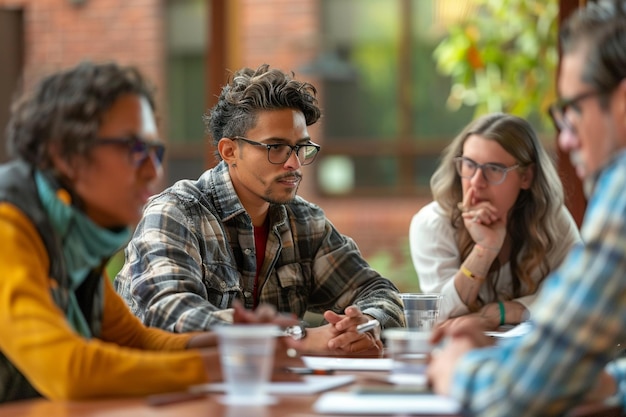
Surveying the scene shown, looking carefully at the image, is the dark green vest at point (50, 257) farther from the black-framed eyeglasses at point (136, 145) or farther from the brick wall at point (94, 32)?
the brick wall at point (94, 32)

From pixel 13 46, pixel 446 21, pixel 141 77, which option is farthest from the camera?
pixel 13 46

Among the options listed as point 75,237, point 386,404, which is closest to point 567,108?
point 386,404

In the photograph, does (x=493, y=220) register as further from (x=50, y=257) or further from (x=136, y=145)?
(x=50, y=257)

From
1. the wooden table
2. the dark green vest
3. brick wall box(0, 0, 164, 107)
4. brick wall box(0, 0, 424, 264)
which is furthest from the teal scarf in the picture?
brick wall box(0, 0, 164, 107)

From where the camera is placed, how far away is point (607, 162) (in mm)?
1828

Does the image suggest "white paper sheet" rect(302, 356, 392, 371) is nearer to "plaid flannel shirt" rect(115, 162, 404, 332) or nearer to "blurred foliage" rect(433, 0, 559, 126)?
"plaid flannel shirt" rect(115, 162, 404, 332)

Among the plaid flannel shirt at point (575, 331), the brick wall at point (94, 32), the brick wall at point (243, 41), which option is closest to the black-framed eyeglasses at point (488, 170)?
the plaid flannel shirt at point (575, 331)

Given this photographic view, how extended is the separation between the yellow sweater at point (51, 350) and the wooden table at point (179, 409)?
0.03 m

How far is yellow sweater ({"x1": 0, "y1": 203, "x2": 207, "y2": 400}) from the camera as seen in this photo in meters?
1.97

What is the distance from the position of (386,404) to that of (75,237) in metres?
0.71

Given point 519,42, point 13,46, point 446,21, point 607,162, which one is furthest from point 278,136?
point 13,46

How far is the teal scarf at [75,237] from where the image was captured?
2.13 meters

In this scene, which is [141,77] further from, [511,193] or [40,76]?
[511,193]

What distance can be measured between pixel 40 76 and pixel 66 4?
275 inches
